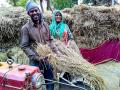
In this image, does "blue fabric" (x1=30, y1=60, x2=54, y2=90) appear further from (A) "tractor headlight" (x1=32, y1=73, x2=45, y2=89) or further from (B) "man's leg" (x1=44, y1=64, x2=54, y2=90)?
(A) "tractor headlight" (x1=32, y1=73, x2=45, y2=89)

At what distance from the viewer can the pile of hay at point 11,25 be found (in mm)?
8266

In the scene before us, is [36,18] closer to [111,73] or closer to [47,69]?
[47,69]

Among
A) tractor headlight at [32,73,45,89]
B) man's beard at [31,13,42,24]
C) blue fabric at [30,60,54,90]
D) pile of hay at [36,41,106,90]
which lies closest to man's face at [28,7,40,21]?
man's beard at [31,13,42,24]

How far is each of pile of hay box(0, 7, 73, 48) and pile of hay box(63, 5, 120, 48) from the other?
1.19 m

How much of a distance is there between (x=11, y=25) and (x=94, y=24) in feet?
8.62

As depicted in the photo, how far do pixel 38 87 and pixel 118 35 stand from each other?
21.6ft

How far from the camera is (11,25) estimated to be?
835 centimetres

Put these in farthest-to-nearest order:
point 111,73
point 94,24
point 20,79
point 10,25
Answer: point 94,24 → point 10,25 → point 111,73 → point 20,79

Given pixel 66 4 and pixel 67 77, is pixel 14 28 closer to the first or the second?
pixel 67 77

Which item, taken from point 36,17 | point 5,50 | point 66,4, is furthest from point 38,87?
point 66,4

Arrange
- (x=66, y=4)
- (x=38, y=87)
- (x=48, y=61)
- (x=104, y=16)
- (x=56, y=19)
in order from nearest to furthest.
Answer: (x=38, y=87), (x=48, y=61), (x=56, y=19), (x=104, y=16), (x=66, y=4)

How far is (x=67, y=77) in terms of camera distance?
454cm

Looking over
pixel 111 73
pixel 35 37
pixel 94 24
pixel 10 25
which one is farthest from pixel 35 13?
pixel 94 24

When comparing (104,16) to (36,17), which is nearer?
(36,17)
